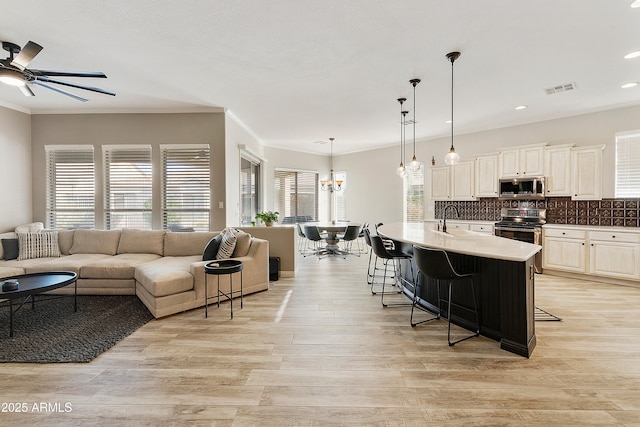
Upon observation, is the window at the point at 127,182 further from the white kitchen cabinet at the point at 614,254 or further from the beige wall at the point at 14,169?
the white kitchen cabinet at the point at 614,254

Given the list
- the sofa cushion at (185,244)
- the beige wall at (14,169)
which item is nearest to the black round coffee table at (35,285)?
the sofa cushion at (185,244)

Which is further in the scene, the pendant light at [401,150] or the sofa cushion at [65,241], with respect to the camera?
the pendant light at [401,150]

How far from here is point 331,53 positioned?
122 inches

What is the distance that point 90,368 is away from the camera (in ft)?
7.23

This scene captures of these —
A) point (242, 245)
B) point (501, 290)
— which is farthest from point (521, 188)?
point (242, 245)

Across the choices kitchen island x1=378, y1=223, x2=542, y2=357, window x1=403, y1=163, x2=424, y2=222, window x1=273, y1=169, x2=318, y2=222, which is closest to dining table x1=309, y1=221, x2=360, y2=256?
window x1=273, y1=169, x2=318, y2=222

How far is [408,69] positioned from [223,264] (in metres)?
3.26

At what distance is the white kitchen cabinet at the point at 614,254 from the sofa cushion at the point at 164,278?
19.8 ft

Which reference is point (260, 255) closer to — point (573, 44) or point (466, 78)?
point (466, 78)

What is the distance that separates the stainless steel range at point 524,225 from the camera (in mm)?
5070

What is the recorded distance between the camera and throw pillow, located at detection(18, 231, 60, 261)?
4152 millimetres

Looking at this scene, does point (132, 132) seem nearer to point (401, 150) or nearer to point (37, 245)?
point (37, 245)

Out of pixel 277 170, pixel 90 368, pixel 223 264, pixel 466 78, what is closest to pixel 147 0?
pixel 223 264

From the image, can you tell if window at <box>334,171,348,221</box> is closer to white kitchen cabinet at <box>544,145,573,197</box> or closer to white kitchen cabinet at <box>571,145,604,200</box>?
white kitchen cabinet at <box>544,145,573,197</box>
